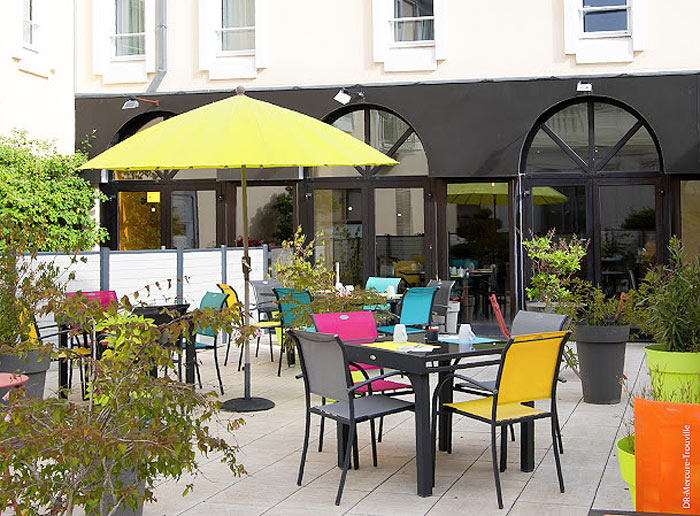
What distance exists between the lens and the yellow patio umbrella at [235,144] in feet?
22.4

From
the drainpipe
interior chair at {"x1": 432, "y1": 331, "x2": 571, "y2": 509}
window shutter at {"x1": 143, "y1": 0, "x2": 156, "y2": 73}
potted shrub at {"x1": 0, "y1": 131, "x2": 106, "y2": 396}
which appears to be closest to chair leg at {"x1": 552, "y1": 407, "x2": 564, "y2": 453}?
interior chair at {"x1": 432, "y1": 331, "x2": 571, "y2": 509}

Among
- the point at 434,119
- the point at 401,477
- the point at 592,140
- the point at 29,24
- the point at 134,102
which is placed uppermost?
the point at 29,24

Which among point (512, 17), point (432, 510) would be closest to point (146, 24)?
point (512, 17)

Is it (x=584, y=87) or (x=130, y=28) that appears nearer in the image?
(x=584, y=87)

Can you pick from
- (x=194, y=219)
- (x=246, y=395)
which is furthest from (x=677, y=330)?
(x=194, y=219)

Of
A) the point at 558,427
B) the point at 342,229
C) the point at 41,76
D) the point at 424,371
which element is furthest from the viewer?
the point at 342,229

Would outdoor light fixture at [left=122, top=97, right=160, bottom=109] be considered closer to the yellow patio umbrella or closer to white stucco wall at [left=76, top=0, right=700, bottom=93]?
white stucco wall at [left=76, top=0, right=700, bottom=93]

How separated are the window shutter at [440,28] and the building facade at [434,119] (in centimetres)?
2

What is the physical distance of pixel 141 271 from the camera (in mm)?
10945

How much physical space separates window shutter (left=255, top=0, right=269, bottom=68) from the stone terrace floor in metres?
7.13

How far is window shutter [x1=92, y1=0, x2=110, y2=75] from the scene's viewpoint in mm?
13750

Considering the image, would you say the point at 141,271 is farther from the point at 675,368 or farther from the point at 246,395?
the point at 675,368

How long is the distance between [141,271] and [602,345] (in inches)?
225

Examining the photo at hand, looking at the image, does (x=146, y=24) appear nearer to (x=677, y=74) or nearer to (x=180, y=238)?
(x=180, y=238)
